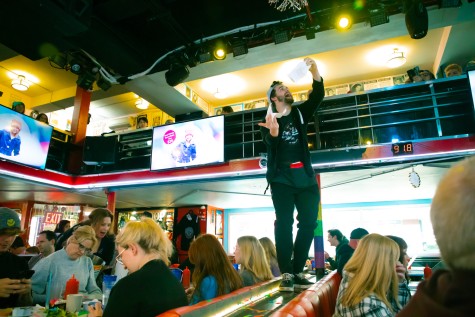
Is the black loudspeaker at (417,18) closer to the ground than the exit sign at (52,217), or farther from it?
farther from it

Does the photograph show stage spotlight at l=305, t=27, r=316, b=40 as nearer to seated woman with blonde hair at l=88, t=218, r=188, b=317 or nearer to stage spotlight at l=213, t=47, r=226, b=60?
stage spotlight at l=213, t=47, r=226, b=60

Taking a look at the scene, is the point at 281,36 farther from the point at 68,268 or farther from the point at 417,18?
the point at 68,268

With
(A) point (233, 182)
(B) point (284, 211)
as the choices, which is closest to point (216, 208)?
(A) point (233, 182)

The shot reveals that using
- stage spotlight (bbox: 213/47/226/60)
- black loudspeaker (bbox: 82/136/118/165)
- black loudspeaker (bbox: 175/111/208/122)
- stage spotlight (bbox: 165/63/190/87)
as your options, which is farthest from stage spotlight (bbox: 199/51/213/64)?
black loudspeaker (bbox: 82/136/118/165)

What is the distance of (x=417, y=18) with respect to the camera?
4.59 meters

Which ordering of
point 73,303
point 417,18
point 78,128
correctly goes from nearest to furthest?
1. point 73,303
2. point 417,18
3. point 78,128

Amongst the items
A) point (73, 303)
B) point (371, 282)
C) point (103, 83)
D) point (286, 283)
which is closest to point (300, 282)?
point (286, 283)

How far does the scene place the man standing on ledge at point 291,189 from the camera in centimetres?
264

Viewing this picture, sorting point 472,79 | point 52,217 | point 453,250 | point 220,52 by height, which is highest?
point 220,52

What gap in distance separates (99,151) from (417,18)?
21.8ft

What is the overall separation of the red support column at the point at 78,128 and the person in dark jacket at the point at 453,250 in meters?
8.51

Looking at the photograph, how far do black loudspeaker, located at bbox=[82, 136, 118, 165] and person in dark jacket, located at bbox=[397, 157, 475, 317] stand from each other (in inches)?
296

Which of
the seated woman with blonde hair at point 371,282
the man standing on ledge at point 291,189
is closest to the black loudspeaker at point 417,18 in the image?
the man standing on ledge at point 291,189

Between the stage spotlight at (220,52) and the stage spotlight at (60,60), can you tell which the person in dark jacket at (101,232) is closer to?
the stage spotlight at (220,52)
